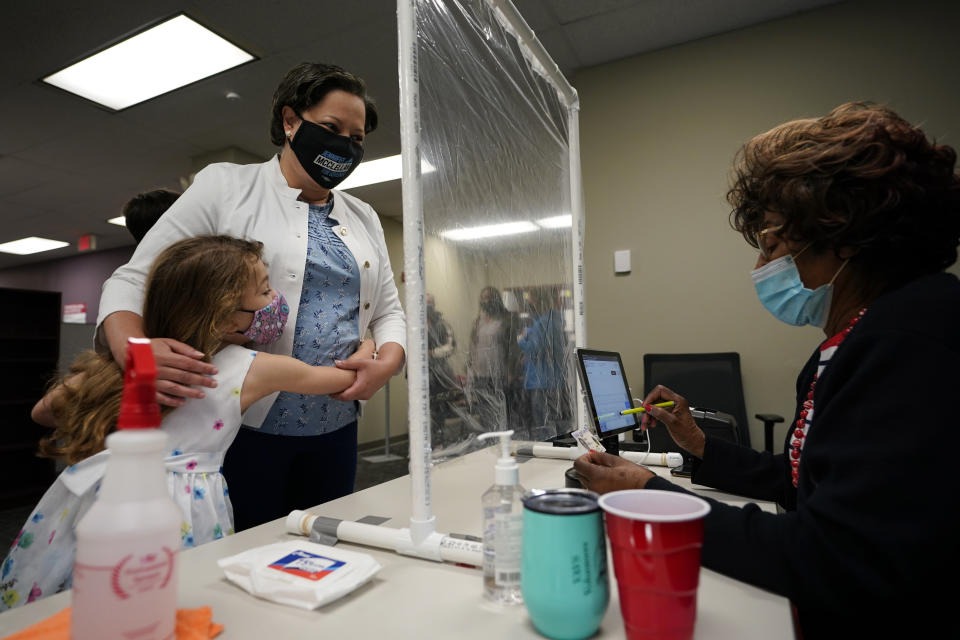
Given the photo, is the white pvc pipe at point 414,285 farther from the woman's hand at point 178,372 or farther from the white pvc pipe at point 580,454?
the white pvc pipe at point 580,454

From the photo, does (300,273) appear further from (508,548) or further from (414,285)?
(508,548)

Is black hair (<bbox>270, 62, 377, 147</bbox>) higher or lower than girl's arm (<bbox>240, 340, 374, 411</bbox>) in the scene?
higher

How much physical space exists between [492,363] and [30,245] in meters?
8.00

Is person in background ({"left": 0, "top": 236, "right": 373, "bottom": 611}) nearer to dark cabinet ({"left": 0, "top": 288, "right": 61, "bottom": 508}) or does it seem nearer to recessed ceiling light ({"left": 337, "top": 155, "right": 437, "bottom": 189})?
recessed ceiling light ({"left": 337, "top": 155, "right": 437, "bottom": 189})

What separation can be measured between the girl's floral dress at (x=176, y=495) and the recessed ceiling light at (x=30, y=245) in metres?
7.26

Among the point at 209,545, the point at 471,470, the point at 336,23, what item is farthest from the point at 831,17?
the point at 209,545

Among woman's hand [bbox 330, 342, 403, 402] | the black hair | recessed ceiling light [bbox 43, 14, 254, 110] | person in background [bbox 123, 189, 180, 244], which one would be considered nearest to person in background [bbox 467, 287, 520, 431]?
woman's hand [bbox 330, 342, 403, 402]

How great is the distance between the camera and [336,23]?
2.50m

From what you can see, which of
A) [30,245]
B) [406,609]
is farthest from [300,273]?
[30,245]

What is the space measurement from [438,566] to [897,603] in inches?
19.8

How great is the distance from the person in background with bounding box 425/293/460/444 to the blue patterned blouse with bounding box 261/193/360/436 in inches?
12.5

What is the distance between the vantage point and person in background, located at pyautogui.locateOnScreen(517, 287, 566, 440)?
3.84 feet

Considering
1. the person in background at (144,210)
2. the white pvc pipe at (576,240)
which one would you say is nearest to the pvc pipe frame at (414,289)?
the white pvc pipe at (576,240)

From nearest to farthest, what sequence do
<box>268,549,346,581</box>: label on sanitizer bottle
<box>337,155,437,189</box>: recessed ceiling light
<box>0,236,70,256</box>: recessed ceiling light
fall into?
<box>268,549,346,581</box>: label on sanitizer bottle
<box>337,155,437,189</box>: recessed ceiling light
<box>0,236,70,256</box>: recessed ceiling light
